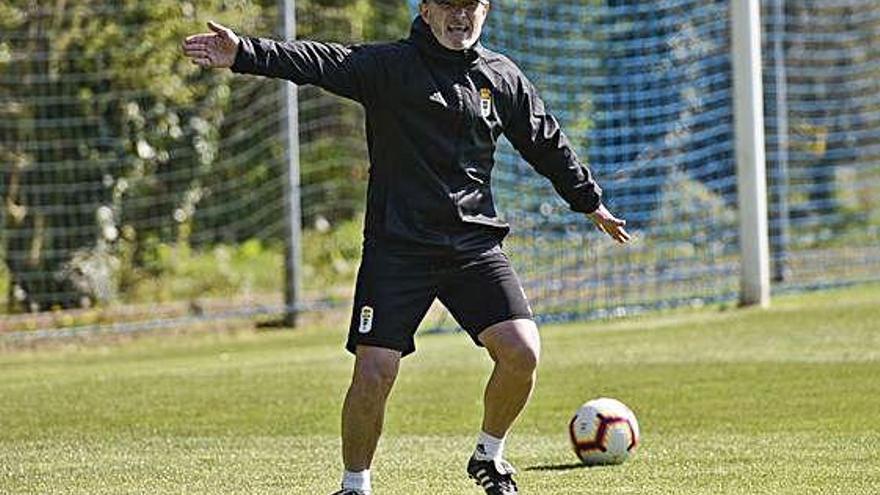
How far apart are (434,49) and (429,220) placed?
1.77 feet

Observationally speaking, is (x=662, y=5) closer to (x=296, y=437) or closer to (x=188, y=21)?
(x=188, y=21)

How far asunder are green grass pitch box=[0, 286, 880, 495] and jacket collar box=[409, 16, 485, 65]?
56.5 inches

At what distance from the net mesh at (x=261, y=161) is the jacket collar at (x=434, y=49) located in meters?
7.24

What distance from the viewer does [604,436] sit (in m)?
7.53

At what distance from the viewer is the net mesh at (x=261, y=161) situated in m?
14.5

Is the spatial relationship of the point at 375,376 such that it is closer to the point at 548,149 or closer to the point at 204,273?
the point at 548,149

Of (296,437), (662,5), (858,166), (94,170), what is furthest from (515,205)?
(296,437)

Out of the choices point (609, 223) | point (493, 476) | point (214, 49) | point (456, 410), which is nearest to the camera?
point (214, 49)

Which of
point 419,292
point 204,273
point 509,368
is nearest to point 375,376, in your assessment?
point 419,292

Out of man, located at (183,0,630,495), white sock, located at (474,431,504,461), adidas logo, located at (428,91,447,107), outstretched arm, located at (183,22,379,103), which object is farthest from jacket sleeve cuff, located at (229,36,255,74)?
white sock, located at (474,431,504,461)

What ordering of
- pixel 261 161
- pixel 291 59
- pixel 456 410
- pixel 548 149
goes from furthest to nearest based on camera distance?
pixel 261 161 → pixel 456 410 → pixel 548 149 → pixel 291 59

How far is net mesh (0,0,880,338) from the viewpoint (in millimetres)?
14469

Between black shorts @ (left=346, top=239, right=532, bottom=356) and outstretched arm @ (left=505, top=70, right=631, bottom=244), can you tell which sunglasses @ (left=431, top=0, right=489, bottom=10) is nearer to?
outstretched arm @ (left=505, top=70, right=631, bottom=244)

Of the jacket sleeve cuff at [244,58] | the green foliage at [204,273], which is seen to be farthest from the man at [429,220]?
the green foliage at [204,273]
